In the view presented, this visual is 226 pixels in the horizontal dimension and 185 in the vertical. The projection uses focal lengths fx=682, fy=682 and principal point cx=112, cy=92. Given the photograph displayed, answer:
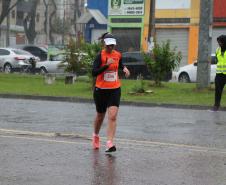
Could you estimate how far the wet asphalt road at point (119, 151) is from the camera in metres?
7.93

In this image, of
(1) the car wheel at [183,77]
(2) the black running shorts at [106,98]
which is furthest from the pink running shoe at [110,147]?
(1) the car wheel at [183,77]

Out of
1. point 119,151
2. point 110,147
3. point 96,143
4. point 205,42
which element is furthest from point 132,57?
point 110,147

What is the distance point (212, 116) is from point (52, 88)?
9393mm

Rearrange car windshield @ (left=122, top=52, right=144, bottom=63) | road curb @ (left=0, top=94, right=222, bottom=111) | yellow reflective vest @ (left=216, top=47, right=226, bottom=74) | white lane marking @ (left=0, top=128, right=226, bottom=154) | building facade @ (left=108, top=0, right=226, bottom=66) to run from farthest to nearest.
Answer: building facade @ (left=108, top=0, right=226, bottom=66)
car windshield @ (left=122, top=52, right=144, bottom=63)
road curb @ (left=0, top=94, right=222, bottom=111)
yellow reflective vest @ (left=216, top=47, right=226, bottom=74)
white lane marking @ (left=0, top=128, right=226, bottom=154)

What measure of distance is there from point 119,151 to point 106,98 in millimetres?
803

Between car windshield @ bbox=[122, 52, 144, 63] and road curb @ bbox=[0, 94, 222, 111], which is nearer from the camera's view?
road curb @ bbox=[0, 94, 222, 111]

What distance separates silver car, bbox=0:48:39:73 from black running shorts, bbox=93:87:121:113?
2908cm

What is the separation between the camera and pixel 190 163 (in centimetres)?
888

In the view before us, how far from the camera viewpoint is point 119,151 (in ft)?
32.6

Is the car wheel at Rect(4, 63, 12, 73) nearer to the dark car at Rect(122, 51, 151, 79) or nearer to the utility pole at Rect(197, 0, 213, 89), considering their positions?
the dark car at Rect(122, 51, 151, 79)

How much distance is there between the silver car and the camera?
39219 mm

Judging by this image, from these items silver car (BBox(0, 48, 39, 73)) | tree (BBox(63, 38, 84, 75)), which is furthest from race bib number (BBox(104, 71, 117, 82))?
silver car (BBox(0, 48, 39, 73))

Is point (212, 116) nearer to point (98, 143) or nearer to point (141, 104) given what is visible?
point (141, 104)

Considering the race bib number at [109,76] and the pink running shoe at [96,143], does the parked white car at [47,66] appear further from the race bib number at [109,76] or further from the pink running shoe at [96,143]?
the race bib number at [109,76]
